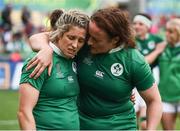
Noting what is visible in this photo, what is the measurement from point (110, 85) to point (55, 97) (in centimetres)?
53

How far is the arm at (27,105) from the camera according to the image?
16.6ft

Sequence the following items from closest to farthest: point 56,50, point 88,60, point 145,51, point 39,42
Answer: point 56,50, point 88,60, point 39,42, point 145,51

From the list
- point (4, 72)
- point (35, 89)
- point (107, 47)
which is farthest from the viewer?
point (4, 72)

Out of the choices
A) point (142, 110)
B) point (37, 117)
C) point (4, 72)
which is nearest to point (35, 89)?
point (37, 117)

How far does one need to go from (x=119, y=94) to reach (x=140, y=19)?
188 inches

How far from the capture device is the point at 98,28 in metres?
5.34

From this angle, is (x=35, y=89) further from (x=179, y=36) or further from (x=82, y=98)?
(x=179, y=36)

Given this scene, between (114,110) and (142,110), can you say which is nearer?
(114,110)

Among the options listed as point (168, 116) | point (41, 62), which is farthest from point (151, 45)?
point (41, 62)

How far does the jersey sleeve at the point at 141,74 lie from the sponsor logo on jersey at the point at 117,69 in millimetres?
108

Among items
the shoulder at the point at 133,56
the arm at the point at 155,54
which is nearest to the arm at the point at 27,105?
the shoulder at the point at 133,56

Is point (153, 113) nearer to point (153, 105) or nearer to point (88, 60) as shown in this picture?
point (153, 105)

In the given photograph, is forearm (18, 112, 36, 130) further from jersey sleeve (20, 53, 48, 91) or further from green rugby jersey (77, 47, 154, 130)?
green rugby jersey (77, 47, 154, 130)

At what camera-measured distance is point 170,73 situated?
9.48 m
